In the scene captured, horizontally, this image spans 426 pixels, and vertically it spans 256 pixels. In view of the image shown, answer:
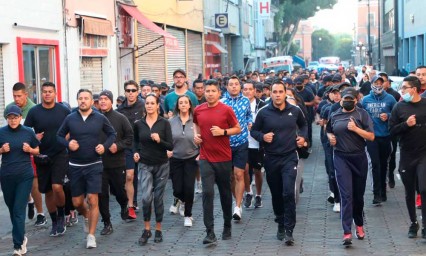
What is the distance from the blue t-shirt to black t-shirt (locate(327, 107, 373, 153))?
138 inches

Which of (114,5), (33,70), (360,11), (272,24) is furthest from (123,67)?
(360,11)

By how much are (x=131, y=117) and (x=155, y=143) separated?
2339 mm

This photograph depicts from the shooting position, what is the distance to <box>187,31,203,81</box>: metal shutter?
3578 centimetres

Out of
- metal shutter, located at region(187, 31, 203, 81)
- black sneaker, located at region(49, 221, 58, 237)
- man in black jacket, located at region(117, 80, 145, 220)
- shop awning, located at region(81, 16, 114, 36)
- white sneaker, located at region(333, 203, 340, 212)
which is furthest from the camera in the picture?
metal shutter, located at region(187, 31, 203, 81)

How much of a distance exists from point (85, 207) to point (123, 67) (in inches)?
582

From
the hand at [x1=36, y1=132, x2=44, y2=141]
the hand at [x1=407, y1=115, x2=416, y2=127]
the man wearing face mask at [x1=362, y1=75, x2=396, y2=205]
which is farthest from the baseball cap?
the man wearing face mask at [x1=362, y1=75, x2=396, y2=205]

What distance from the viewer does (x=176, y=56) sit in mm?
32906

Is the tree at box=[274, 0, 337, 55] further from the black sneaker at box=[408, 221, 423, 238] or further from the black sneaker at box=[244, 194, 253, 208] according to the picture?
the black sneaker at box=[408, 221, 423, 238]

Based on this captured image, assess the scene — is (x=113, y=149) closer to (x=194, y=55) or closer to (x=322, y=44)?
(x=194, y=55)

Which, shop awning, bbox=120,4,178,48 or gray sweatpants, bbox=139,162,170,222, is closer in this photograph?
gray sweatpants, bbox=139,162,170,222

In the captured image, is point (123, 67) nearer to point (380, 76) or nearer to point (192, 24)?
point (192, 24)

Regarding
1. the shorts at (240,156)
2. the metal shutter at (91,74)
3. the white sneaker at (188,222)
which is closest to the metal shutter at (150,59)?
the metal shutter at (91,74)

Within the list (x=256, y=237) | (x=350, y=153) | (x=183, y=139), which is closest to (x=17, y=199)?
(x=183, y=139)

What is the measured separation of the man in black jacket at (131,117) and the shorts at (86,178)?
6.00ft
